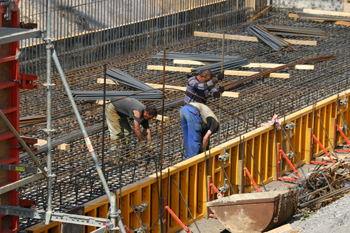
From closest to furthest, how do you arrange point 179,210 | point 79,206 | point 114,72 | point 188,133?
point 79,206 → point 179,210 → point 188,133 → point 114,72

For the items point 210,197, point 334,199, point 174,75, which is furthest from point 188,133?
point 174,75

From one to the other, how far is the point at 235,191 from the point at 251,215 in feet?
7.04

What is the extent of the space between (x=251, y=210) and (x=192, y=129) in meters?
2.13

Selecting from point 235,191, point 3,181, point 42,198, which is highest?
point 3,181

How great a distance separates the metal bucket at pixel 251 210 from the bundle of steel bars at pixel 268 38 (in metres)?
10.4

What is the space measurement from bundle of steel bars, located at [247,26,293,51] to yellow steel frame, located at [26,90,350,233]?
4.53m

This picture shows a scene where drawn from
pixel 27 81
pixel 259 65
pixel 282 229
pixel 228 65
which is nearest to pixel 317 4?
pixel 259 65

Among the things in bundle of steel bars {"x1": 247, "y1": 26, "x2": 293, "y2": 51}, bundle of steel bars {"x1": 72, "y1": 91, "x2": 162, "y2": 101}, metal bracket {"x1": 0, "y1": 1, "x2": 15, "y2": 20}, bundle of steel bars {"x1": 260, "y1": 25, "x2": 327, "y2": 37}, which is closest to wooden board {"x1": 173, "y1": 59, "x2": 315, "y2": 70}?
bundle of steel bars {"x1": 247, "y1": 26, "x2": 293, "y2": 51}

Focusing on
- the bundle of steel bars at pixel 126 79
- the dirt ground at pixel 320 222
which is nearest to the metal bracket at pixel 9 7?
the dirt ground at pixel 320 222

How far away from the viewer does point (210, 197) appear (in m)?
11.4

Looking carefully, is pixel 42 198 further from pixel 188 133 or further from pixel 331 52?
pixel 331 52

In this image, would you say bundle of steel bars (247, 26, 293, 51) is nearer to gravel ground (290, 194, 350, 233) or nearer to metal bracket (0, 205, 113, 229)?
gravel ground (290, 194, 350, 233)

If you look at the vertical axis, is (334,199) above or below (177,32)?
below

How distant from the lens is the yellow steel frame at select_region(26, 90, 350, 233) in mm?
9742
